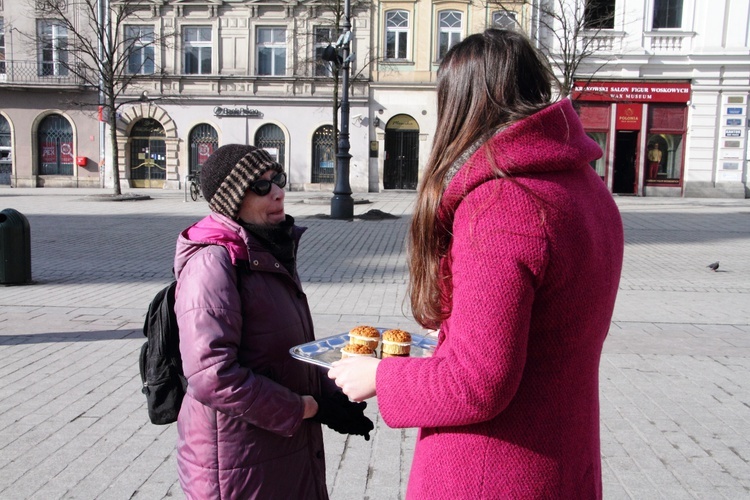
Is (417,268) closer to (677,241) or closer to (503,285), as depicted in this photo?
(503,285)

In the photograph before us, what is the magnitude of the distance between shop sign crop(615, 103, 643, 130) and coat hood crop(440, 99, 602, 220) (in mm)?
29061

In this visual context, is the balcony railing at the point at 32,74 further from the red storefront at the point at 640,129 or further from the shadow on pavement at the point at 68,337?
the shadow on pavement at the point at 68,337

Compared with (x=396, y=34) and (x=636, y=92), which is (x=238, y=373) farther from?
(x=396, y=34)

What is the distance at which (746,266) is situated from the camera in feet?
36.6

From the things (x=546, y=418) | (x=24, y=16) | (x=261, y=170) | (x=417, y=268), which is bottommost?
(x=546, y=418)

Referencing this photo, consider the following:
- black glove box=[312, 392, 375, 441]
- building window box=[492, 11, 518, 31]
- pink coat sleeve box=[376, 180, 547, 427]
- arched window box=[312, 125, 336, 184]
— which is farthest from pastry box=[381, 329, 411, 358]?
arched window box=[312, 125, 336, 184]

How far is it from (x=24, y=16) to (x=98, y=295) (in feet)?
93.9

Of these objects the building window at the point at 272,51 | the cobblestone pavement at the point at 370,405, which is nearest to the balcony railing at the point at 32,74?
the building window at the point at 272,51

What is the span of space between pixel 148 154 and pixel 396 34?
12.5 metres

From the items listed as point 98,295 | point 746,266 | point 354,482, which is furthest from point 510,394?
point 746,266

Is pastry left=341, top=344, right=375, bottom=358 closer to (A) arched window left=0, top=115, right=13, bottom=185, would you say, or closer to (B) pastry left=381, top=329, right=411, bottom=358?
(B) pastry left=381, top=329, right=411, bottom=358

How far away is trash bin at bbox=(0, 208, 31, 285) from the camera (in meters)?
8.69

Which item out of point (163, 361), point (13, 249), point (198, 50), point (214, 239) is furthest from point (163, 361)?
point (198, 50)

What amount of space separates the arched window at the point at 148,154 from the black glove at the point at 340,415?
31.5m
